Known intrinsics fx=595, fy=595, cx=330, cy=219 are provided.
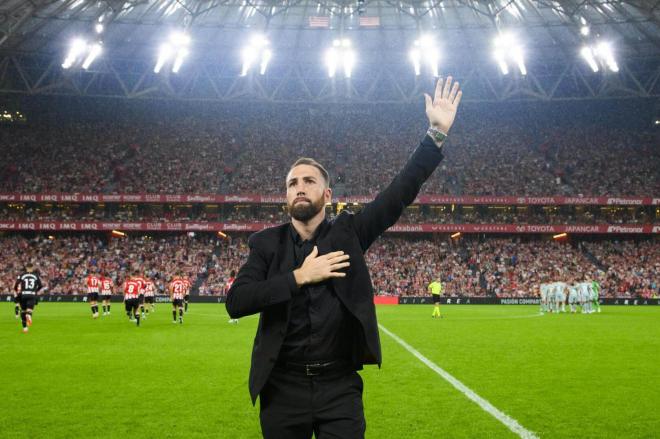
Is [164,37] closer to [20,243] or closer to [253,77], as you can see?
[253,77]

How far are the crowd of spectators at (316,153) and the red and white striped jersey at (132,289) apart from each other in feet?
106

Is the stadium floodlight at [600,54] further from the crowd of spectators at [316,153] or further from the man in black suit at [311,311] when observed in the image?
the man in black suit at [311,311]

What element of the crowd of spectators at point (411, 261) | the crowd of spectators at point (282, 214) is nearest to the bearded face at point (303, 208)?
A: the crowd of spectators at point (411, 261)

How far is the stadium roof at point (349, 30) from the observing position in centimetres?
3966

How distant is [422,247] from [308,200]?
5049cm

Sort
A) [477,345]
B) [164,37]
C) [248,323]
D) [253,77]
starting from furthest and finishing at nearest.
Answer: [253,77] < [164,37] < [248,323] < [477,345]

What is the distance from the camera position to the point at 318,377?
3.57 meters

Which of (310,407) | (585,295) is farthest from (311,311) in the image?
(585,295)

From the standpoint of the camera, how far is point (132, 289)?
2248 centimetres

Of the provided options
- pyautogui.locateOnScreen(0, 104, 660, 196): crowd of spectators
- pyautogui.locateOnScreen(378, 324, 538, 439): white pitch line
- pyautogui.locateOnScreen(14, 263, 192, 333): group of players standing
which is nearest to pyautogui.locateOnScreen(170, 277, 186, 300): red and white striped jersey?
pyautogui.locateOnScreen(14, 263, 192, 333): group of players standing

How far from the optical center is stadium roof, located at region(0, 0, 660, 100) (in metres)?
39.7

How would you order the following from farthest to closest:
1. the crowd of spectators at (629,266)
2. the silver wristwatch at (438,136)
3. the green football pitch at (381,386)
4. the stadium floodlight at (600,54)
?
1. the crowd of spectators at (629,266)
2. the stadium floodlight at (600,54)
3. the green football pitch at (381,386)
4. the silver wristwatch at (438,136)

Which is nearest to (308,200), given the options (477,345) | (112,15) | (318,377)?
(318,377)

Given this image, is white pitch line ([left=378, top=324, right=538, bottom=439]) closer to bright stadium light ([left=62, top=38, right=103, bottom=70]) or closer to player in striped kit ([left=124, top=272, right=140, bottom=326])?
player in striped kit ([left=124, top=272, right=140, bottom=326])
